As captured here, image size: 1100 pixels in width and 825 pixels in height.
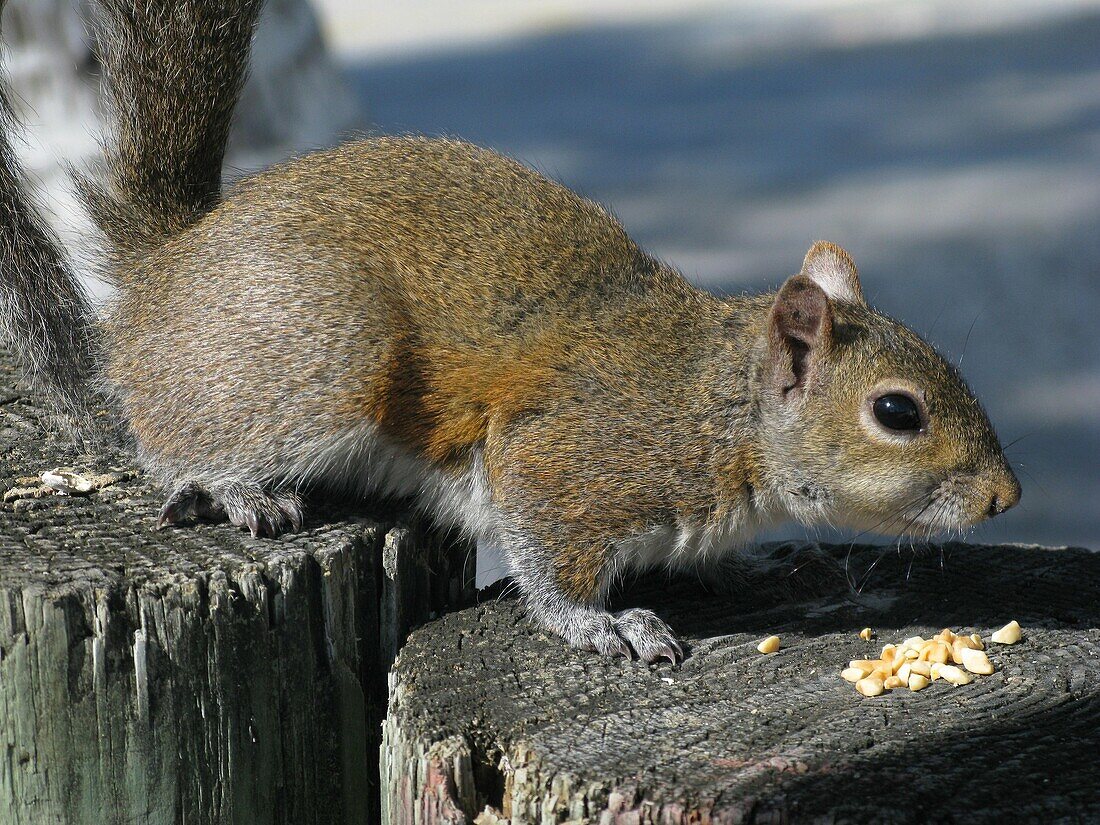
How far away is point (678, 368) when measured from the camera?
2631 millimetres

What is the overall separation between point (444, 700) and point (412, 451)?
685mm

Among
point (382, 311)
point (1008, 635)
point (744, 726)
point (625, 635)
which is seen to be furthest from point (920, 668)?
point (382, 311)

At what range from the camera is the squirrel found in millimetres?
2516

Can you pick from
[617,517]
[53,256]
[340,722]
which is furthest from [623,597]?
[53,256]

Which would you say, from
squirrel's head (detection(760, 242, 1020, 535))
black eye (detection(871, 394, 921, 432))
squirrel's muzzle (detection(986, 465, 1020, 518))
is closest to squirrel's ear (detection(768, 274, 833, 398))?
squirrel's head (detection(760, 242, 1020, 535))

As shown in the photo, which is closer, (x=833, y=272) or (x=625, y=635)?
(x=625, y=635)

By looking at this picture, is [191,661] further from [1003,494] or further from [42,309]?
[1003,494]

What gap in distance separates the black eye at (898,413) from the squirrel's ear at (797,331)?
158mm

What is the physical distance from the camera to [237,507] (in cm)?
252

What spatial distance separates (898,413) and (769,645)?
523mm

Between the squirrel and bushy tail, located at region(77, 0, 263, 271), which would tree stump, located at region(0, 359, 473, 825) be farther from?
bushy tail, located at region(77, 0, 263, 271)

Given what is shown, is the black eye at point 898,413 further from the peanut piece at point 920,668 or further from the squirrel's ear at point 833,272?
the peanut piece at point 920,668

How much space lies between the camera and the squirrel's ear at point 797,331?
8.07 feet

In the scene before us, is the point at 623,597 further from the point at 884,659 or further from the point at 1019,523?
the point at 1019,523
